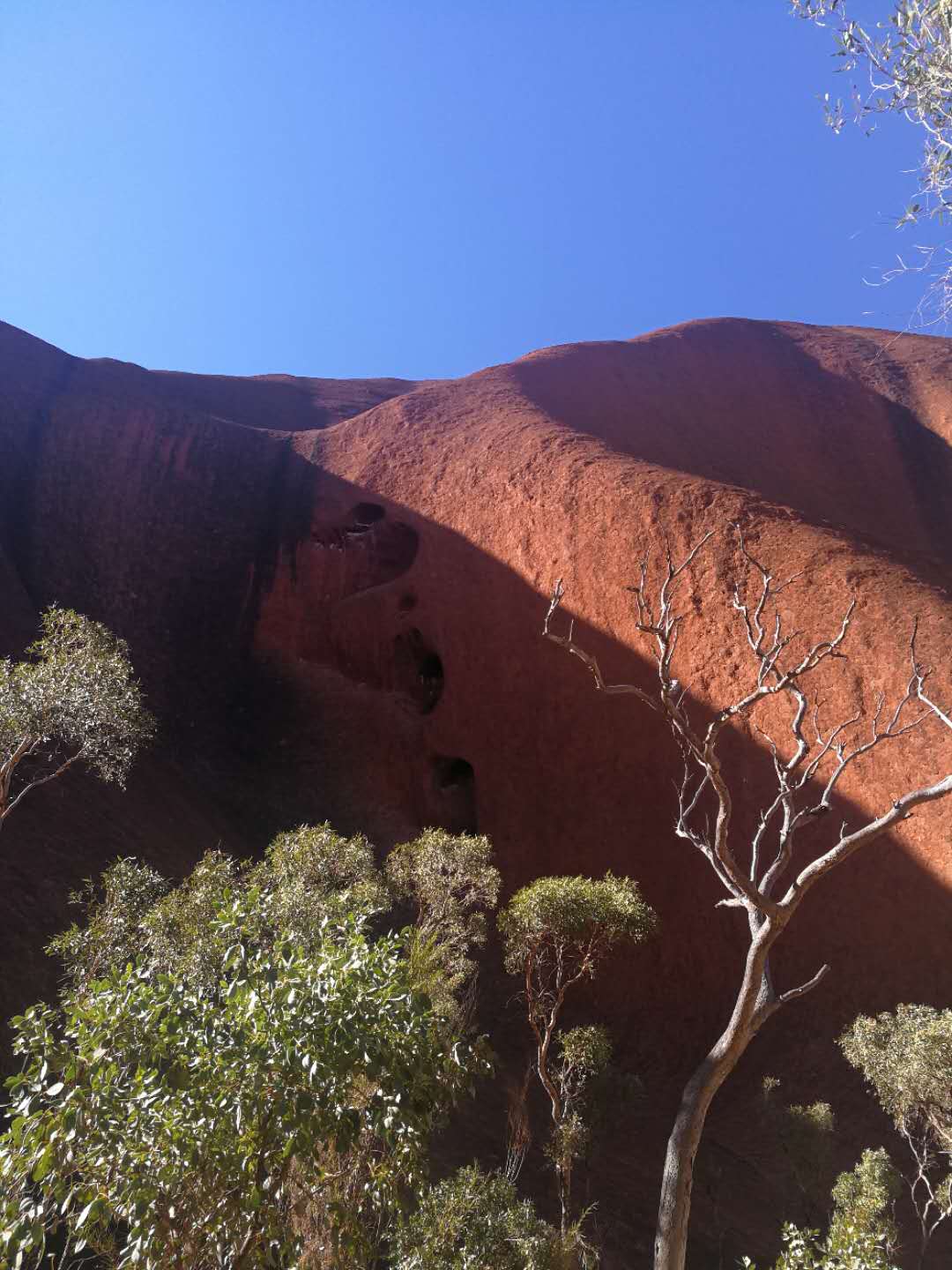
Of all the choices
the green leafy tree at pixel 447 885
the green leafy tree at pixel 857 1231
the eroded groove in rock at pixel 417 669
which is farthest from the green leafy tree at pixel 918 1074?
the eroded groove in rock at pixel 417 669

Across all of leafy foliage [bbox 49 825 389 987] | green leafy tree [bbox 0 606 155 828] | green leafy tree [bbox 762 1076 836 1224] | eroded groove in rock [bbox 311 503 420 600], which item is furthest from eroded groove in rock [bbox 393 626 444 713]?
green leafy tree [bbox 762 1076 836 1224]

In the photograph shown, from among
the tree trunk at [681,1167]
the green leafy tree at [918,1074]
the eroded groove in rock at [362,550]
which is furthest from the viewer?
the eroded groove in rock at [362,550]

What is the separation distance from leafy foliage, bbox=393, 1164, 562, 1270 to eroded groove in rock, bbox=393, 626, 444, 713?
18230 mm

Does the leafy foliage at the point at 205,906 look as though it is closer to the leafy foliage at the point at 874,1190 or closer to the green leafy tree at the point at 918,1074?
the leafy foliage at the point at 874,1190

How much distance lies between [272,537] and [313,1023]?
26772 mm

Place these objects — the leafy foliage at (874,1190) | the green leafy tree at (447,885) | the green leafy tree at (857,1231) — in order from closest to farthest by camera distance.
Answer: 1. the green leafy tree at (857,1231)
2. the leafy foliage at (874,1190)
3. the green leafy tree at (447,885)

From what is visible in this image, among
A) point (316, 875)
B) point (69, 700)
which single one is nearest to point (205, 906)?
point (316, 875)

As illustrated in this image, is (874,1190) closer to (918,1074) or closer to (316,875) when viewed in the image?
(918,1074)

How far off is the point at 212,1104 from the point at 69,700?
7806mm

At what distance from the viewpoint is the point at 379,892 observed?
11.5m

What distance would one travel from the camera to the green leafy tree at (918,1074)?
10930 millimetres

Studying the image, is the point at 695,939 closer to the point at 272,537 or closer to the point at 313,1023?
the point at 313,1023

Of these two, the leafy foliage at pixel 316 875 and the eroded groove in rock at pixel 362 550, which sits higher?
the eroded groove in rock at pixel 362 550

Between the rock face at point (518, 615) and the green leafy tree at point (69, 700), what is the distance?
3.91m
